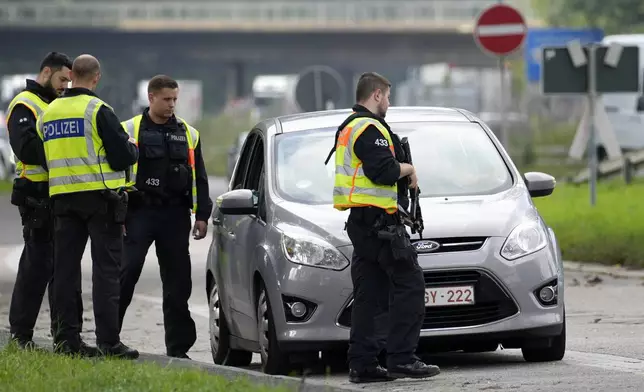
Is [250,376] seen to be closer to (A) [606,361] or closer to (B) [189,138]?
(A) [606,361]

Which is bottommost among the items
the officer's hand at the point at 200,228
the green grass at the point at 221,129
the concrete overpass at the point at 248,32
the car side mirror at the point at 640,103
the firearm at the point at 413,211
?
the green grass at the point at 221,129

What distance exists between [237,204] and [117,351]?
3.63 feet

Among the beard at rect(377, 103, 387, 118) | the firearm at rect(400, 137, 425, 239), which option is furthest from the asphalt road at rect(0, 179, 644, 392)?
the beard at rect(377, 103, 387, 118)

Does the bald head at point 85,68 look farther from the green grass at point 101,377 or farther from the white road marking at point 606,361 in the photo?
the white road marking at point 606,361

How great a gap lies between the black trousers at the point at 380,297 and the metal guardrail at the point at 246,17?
82.6 meters

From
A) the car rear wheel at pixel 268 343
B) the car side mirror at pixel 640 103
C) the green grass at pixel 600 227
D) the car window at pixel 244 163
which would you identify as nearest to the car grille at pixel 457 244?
the car rear wheel at pixel 268 343

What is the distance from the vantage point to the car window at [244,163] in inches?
449

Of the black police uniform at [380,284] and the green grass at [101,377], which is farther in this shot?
the black police uniform at [380,284]

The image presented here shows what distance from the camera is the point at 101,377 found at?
8.32 meters

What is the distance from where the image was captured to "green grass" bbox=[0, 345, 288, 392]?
7883 mm

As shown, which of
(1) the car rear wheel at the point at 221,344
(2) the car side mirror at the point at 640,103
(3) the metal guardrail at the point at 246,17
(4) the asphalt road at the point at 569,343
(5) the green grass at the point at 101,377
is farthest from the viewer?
(3) the metal guardrail at the point at 246,17

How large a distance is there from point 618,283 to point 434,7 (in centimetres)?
8136

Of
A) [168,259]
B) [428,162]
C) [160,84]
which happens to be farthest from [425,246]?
[160,84]

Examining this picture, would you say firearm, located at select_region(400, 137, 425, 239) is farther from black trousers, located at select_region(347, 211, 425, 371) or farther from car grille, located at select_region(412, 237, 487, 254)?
car grille, located at select_region(412, 237, 487, 254)
